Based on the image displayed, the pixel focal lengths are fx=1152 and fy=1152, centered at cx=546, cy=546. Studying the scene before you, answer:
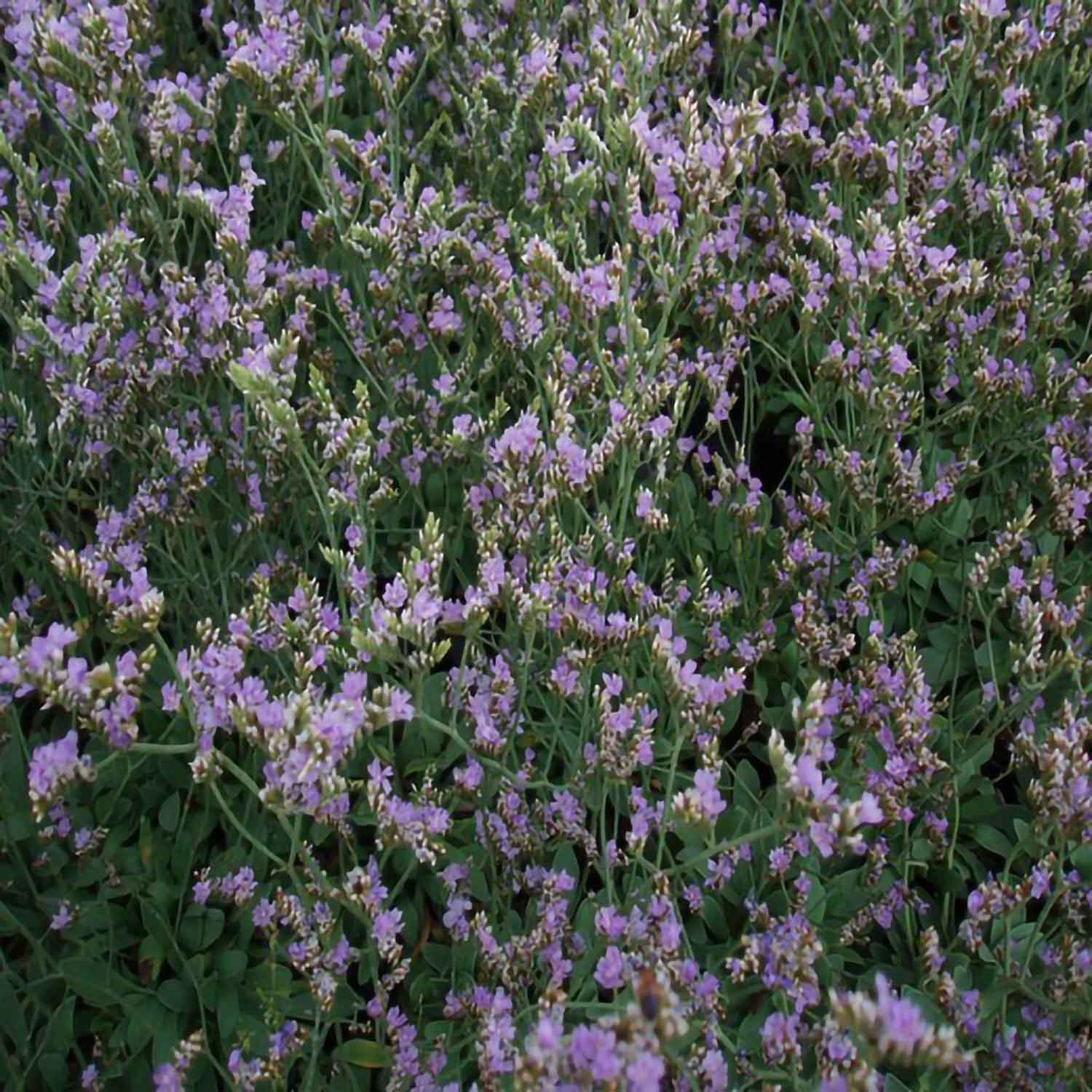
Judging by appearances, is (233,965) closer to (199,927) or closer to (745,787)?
(199,927)

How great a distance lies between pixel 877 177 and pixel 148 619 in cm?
199

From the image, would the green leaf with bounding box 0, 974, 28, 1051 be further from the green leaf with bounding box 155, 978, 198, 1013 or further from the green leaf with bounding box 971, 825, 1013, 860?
the green leaf with bounding box 971, 825, 1013, 860

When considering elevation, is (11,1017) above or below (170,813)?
below

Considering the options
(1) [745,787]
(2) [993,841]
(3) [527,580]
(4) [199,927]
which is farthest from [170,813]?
(2) [993,841]

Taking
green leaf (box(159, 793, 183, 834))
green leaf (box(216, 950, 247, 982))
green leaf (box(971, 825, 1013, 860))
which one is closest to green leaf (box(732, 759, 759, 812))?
green leaf (box(971, 825, 1013, 860))

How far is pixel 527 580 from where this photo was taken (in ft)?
6.31

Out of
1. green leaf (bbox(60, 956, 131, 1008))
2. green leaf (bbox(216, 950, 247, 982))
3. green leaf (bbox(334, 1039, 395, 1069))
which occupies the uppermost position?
green leaf (bbox(60, 956, 131, 1008))

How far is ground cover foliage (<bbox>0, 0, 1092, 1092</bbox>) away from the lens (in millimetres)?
1637

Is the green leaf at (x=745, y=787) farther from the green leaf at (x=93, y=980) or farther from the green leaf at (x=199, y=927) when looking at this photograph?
the green leaf at (x=93, y=980)

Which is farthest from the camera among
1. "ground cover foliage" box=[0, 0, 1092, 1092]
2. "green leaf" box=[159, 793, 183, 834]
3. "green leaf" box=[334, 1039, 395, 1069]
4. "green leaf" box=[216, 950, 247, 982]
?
"green leaf" box=[159, 793, 183, 834]

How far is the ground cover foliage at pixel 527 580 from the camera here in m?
1.64

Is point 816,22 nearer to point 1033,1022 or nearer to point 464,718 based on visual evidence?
point 464,718

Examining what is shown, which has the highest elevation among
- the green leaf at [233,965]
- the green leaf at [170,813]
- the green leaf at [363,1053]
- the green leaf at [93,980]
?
the green leaf at [170,813]

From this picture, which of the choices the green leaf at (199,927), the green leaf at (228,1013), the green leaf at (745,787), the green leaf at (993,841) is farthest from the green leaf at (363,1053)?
the green leaf at (993,841)
